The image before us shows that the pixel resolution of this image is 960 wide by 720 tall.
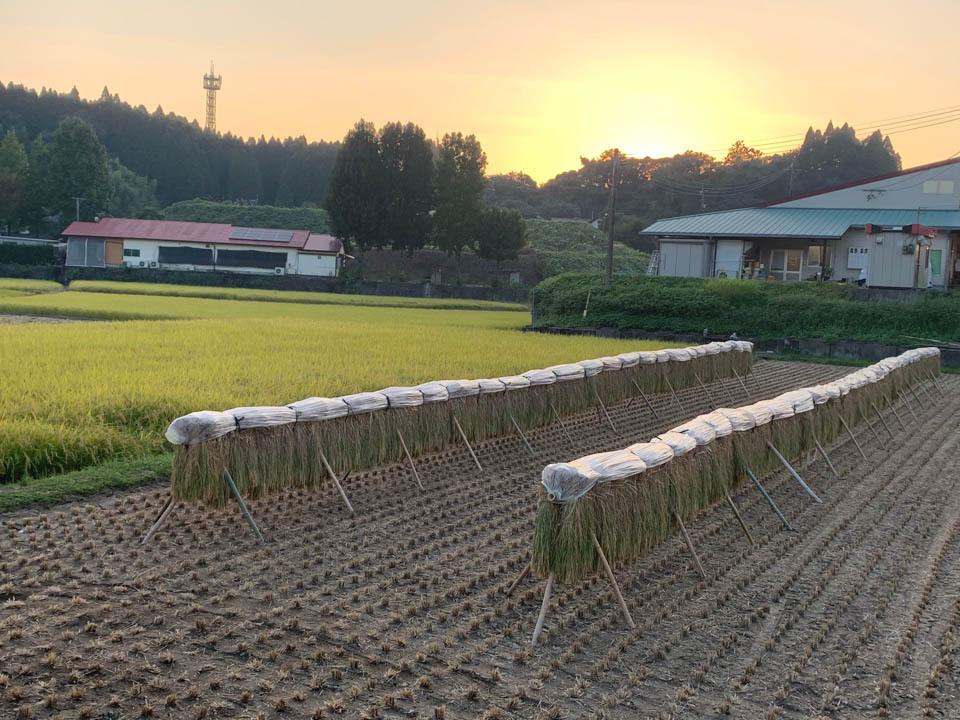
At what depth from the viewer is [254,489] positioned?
20.0ft

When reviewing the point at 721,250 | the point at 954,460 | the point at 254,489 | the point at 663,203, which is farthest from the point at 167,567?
the point at 663,203

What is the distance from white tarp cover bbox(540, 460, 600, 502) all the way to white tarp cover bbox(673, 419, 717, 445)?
1.41m

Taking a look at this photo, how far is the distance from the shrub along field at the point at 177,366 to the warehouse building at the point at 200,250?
21623mm

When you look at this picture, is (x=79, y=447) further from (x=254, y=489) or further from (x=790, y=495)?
(x=790, y=495)

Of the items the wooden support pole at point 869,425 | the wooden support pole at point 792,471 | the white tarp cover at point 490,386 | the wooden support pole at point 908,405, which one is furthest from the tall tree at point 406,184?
the wooden support pole at point 792,471

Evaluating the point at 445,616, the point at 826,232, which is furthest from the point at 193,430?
the point at 826,232

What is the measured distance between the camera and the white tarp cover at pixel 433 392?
25.0 feet

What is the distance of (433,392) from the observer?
769 centimetres

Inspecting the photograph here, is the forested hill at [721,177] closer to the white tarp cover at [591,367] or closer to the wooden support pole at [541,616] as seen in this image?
the white tarp cover at [591,367]

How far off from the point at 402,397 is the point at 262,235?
40709mm

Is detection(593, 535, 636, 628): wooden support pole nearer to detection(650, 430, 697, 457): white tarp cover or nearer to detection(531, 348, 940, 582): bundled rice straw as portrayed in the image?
detection(531, 348, 940, 582): bundled rice straw

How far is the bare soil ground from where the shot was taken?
3.72 metres

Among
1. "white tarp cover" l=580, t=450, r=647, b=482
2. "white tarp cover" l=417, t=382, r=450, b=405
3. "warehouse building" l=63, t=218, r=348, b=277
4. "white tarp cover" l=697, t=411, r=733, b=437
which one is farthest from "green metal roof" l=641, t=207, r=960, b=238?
"white tarp cover" l=580, t=450, r=647, b=482

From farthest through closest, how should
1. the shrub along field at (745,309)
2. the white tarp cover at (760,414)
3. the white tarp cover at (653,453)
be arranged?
the shrub along field at (745,309) < the white tarp cover at (760,414) < the white tarp cover at (653,453)
